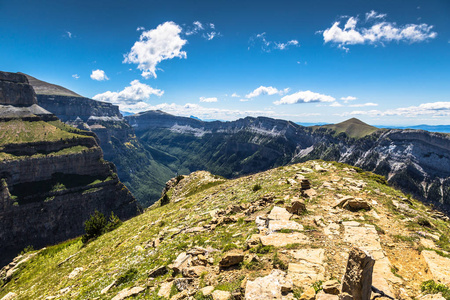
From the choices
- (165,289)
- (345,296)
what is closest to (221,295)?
(165,289)

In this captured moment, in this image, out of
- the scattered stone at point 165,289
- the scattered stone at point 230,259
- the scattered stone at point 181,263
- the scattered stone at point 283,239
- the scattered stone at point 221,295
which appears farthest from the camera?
the scattered stone at point 283,239

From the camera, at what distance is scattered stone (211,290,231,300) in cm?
894

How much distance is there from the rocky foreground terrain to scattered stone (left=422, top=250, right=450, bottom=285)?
0.05m

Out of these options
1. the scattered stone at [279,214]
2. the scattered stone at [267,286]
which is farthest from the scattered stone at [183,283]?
the scattered stone at [279,214]

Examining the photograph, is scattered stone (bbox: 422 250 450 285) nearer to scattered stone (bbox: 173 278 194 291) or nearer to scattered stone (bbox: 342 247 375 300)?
scattered stone (bbox: 342 247 375 300)

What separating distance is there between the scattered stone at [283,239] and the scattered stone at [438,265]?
230 inches

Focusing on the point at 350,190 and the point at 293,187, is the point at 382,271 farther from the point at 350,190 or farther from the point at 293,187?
the point at 293,187

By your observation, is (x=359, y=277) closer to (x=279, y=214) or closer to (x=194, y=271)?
(x=194, y=271)

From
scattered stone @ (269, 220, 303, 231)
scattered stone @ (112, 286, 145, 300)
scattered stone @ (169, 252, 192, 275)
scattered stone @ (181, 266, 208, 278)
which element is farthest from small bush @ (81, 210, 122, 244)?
Result: scattered stone @ (269, 220, 303, 231)

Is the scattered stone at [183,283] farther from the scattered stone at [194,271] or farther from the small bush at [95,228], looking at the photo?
the small bush at [95,228]

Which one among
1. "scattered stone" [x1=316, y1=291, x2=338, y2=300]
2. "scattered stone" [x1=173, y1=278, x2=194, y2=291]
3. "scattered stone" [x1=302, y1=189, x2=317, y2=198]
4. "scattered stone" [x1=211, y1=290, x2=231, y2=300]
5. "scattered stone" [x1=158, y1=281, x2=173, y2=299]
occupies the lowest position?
"scattered stone" [x1=158, y1=281, x2=173, y2=299]

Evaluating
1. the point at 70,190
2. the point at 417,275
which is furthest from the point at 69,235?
the point at 417,275

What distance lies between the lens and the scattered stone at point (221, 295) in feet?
29.3

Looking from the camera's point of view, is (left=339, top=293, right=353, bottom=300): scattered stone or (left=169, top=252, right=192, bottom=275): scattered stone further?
(left=169, top=252, right=192, bottom=275): scattered stone
